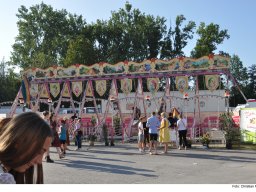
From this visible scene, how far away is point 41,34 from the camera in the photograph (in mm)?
18297

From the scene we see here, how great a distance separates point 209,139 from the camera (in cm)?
1192

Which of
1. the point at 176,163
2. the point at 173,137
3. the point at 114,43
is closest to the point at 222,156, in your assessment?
the point at 176,163

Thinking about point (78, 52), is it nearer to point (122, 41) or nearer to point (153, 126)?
point (122, 41)

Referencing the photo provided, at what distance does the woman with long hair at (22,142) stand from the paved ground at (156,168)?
15.1 feet

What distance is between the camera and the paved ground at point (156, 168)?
6371 millimetres

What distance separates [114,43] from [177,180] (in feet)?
103

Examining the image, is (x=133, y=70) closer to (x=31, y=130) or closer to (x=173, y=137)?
(x=173, y=137)

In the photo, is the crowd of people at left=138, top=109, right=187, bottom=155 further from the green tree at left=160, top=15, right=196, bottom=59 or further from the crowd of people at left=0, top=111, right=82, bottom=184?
the green tree at left=160, top=15, right=196, bottom=59

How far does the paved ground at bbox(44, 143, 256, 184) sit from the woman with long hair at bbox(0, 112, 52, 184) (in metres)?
4.61

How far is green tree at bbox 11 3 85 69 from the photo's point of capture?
1644 centimetres

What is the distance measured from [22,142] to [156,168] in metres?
6.36

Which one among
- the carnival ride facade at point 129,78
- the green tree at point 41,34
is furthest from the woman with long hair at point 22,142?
the carnival ride facade at point 129,78

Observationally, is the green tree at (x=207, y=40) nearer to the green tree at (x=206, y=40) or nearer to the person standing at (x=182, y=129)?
the green tree at (x=206, y=40)

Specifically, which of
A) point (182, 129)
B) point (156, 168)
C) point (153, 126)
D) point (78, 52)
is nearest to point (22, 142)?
point (156, 168)
